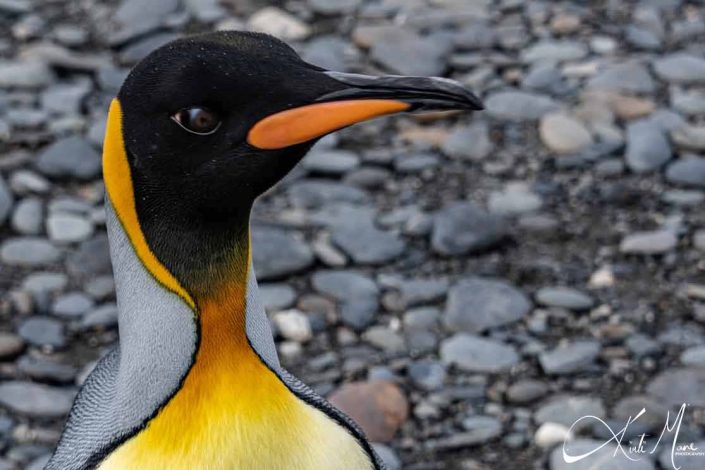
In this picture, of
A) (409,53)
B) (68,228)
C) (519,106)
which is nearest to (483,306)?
(519,106)

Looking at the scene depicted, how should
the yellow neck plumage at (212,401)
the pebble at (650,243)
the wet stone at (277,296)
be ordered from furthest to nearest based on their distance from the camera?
the pebble at (650,243) → the wet stone at (277,296) → the yellow neck plumage at (212,401)

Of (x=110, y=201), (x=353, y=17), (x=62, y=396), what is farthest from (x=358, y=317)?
(x=353, y=17)

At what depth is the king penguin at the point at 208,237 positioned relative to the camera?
2.02m

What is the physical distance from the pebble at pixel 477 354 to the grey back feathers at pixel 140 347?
1.61m

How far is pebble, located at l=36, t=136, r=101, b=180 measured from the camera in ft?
15.2

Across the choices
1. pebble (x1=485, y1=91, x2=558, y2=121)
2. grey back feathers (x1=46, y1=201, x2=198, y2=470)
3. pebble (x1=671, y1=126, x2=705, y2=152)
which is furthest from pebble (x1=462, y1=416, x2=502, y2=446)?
pebble (x1=485, y1=91, x2=558, y2=121)

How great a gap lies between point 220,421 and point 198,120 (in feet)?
1.59

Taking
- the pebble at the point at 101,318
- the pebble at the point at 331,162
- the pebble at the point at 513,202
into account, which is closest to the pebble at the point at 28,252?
the pebble at the point at 101,318

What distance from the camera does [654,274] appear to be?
399 centimetres

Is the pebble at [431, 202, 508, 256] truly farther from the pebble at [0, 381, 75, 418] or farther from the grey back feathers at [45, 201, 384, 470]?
the grey back feathers at [45, 201, 384, 470]

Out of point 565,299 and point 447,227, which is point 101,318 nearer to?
point 447,227

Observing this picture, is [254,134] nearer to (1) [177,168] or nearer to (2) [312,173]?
(1) [177,168]

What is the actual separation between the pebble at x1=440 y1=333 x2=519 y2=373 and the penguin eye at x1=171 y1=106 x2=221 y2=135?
1771 millimetres
